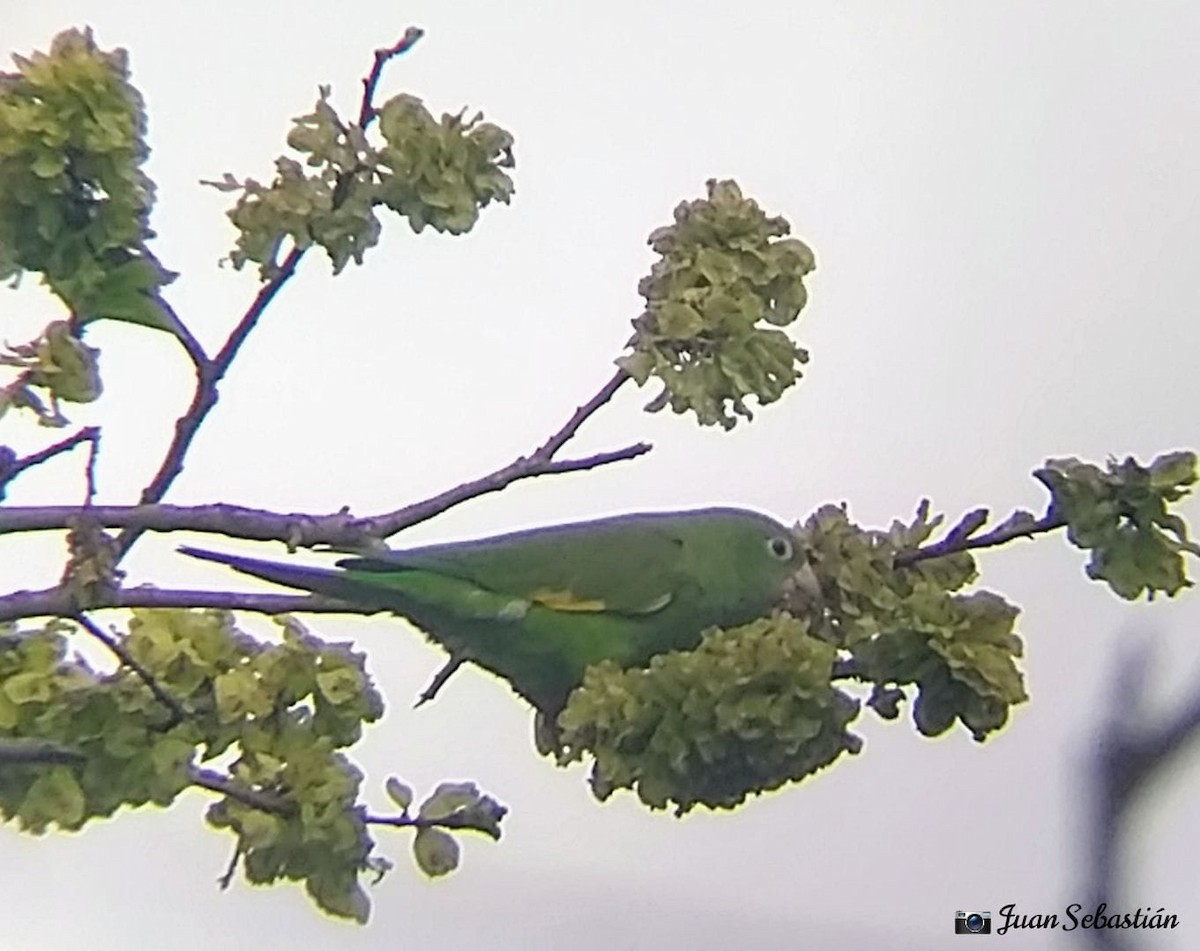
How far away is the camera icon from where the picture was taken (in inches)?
31.9

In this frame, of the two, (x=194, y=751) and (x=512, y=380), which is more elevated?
(x=512, y=380)

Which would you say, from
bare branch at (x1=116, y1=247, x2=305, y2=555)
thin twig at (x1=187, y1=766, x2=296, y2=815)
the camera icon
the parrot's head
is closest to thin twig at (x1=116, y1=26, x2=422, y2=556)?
bare branch at (x1=116, y1=247, x2=305, y2=555)

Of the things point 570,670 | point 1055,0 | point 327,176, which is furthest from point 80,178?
point 1055,0

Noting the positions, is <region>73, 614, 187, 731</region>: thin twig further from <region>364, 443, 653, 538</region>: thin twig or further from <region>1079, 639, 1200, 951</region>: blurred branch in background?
<region>1079, 639, 1200, 951</region>: blurred branch in background

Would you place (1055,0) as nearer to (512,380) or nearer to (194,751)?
(512,380)

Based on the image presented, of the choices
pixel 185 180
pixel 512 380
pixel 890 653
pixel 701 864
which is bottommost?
pixel 701 864

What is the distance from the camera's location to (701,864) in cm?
81

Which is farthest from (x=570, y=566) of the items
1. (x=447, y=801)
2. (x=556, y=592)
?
(x=447, y=801)

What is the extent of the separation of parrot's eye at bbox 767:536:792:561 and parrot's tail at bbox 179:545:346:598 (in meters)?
0.21

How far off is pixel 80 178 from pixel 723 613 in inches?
13.9

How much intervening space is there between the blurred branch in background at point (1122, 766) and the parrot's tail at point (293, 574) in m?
0.41

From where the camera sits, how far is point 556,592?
767 millimetres

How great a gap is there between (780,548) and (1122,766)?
0.23 metres

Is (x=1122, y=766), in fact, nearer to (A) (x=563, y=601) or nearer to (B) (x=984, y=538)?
(B) (x=984, y=538)
